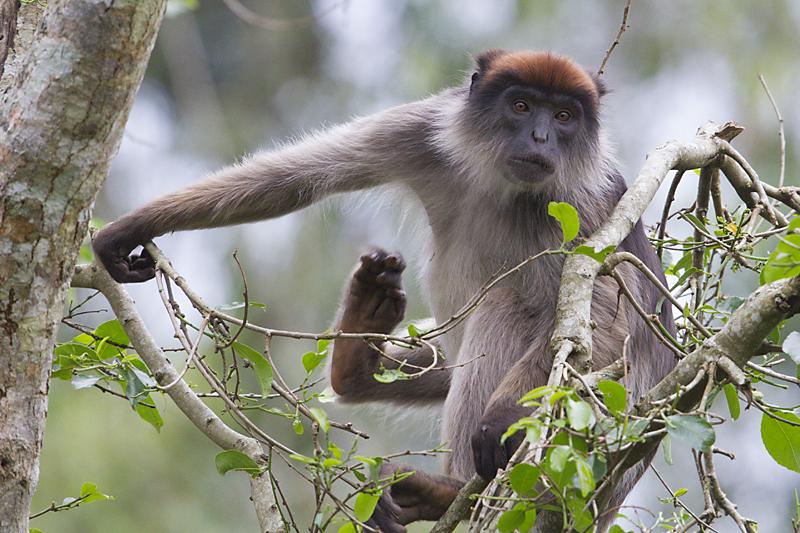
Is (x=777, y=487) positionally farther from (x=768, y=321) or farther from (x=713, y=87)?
(x=768, y=321)

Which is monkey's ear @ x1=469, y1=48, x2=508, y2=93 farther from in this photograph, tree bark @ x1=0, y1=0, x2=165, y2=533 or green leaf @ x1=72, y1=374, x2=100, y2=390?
tree bark @ x1=0, y1=0, x2=165, y2=533

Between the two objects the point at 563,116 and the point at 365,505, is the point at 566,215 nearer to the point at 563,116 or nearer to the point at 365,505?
the point at 365,505

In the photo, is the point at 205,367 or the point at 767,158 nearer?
the point at 205,367

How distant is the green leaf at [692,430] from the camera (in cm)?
240

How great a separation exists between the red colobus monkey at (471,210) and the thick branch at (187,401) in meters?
0.42

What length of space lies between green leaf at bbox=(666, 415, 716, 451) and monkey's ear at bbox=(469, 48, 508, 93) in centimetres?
301

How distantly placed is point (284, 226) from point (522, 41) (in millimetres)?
5136

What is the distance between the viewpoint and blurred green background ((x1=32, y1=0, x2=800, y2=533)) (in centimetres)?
1286

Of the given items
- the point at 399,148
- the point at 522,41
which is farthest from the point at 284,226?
the point at 399,148

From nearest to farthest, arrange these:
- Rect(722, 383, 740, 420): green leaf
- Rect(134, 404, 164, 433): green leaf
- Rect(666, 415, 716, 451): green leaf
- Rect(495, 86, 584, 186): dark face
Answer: Rect(666, 415, 716, 451): green leaf, Rect(722, 383, 740, 420): green leaf, Rect(134, 404, 164, 433): green leaf, Rect(495, 86, 584, 186): dark face

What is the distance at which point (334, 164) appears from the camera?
5000mm

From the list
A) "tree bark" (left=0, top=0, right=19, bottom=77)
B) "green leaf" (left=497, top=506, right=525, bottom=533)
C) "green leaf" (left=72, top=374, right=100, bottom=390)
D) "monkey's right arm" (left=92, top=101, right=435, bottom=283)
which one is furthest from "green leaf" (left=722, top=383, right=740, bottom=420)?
"tree bark" (left=0, top=0, right=19, bottom=77)

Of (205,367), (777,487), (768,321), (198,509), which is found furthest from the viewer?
(777,487)

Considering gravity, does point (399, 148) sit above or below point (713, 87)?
below
